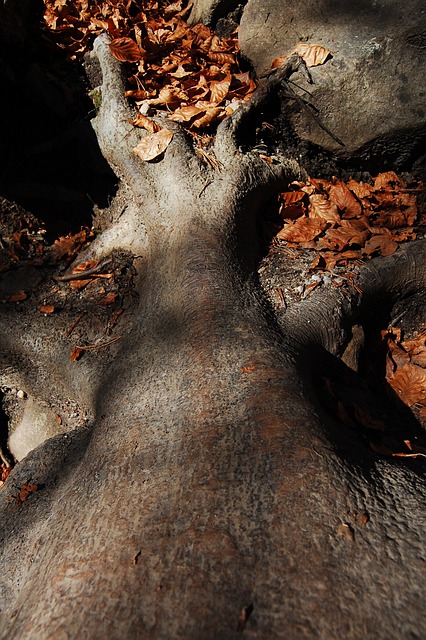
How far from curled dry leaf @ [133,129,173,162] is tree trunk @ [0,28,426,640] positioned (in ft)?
0.21

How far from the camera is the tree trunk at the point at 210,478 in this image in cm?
98

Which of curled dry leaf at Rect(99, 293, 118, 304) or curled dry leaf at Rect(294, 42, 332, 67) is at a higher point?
curled dry leaf at Rect(294, 42, 332, 67)

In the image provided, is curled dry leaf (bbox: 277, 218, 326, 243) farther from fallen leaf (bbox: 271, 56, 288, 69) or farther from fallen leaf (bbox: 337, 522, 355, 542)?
fallen leaf (bbox: 337, 522, 355, 542)

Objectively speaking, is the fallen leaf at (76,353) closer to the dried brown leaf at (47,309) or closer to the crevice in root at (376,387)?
the dried brown leaf at (47,309)

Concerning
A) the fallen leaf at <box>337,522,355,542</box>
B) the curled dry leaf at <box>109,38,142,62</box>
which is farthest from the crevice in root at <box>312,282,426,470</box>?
the curled dry leaf at <box>109,38,142,62</box>

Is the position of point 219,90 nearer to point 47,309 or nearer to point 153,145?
point 153,145

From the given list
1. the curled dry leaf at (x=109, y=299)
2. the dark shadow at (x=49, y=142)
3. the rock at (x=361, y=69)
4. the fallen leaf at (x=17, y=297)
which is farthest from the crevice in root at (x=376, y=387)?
the dark shadow at (x=49, y=142)

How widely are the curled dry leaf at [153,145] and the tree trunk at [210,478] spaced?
0.21ft

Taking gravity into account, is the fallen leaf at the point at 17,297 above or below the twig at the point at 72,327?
above

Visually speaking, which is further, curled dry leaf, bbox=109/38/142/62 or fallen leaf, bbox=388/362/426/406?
curled dry leaf, bbox=109/38/142/62

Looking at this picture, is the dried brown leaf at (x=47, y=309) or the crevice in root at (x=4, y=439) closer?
the dried brown leaf at (x=47, y=309)

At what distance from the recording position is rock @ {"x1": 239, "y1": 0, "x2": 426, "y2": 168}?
2451mm

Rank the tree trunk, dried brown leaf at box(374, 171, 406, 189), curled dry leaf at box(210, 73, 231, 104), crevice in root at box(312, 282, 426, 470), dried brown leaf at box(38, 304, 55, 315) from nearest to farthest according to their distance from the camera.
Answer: the tree trunk
crevice in root at box(312, 282, 426, 470)
dried brown leaf at box(38, 304, 55, 315)
dried brown leaf at box(374, 171, 406, 189)
curled dry leaf at box(210, 73, 231, 104)

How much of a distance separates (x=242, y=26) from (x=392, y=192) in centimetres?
151
